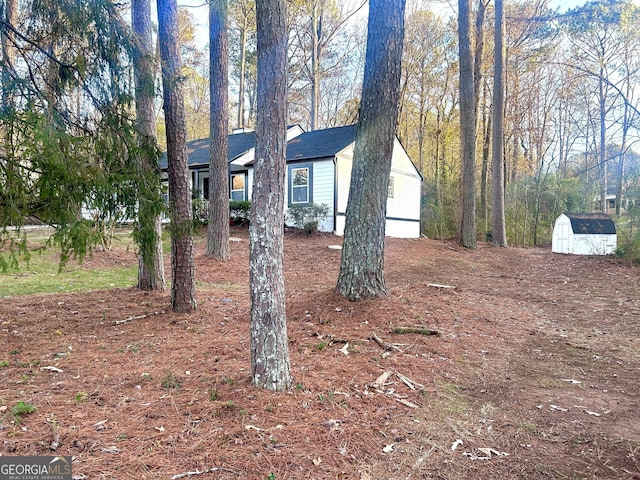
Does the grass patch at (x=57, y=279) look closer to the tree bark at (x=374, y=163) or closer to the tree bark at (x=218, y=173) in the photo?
the tree bark at (x=218, y=173)

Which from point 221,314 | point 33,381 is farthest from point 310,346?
point 33,381

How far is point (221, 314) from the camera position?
15.6ft

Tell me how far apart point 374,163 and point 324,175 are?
9.01 meters

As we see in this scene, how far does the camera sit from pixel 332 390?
270 cm

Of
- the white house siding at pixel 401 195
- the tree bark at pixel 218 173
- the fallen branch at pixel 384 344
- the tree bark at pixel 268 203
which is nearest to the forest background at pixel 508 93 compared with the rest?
the white house siding at pixel 401 195

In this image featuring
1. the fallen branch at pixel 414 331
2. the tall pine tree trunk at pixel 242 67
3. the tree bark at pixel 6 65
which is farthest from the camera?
the tall pine tree trunk at pixel 242 67

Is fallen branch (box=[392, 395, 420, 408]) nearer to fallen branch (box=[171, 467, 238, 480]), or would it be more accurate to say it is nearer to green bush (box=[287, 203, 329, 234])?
fallen branch (box=[171, 467, 238, 480])

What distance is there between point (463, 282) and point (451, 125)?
15723 millimetres

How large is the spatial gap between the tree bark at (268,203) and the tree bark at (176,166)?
205 centimetres

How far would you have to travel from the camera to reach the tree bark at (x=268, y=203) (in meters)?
2.56

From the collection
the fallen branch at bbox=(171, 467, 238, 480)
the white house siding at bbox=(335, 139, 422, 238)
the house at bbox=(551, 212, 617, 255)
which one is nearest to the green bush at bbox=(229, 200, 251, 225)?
the white house siding at bbox=(335, 139, 422, 238)

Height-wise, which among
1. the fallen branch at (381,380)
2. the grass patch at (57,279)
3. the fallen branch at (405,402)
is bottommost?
the fallen branch at (405,402)

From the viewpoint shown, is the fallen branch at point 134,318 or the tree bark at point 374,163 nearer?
the fallen branch at point 134,318

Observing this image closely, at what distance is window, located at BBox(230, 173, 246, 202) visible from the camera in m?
15.3
